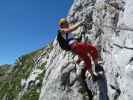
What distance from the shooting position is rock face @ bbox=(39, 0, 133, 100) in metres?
21.4

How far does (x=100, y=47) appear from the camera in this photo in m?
27.5

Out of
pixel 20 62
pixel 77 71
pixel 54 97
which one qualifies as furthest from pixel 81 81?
pixel 20 62

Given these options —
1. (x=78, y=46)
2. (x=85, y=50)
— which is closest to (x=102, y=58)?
(x=85, y=50)

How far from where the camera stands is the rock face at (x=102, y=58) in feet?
70.2

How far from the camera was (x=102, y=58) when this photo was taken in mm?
25938

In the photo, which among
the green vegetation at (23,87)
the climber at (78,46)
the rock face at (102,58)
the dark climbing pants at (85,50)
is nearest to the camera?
the rock face at (102,58)

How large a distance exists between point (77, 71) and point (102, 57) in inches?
135

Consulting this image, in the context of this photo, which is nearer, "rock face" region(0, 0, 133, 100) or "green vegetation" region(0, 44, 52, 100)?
"rock face" region(0, 0, 133, 100)

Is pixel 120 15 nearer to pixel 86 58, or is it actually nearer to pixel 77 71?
pixel 86 58

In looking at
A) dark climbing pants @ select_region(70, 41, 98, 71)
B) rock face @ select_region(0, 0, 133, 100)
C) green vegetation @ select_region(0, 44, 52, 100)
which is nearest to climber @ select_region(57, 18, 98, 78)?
dark climbing pants @ select_region(70, 41, 98, 71)

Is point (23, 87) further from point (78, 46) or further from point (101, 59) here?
point (78, 46)

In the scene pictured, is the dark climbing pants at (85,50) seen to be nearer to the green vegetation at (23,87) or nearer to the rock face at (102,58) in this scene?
the rock face at (102,58)

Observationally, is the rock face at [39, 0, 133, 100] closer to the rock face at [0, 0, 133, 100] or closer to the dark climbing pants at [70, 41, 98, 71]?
the rock face at [0, 0, 133, 100]

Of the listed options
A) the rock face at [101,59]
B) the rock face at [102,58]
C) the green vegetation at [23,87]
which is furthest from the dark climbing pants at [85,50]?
the green vegetation at [23,87]
